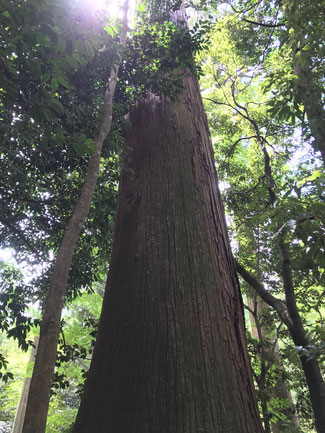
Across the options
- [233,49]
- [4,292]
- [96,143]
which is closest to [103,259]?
[4,292]

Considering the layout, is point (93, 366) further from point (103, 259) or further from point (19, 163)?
point (103, 259)

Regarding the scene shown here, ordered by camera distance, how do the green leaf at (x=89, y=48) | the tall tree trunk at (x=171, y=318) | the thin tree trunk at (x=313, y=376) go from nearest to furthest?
the tall tree trunk at (x=171, y=318)
the green leaf at (x=89, y=48)
the thin tree trunk at (x=313, y=376)

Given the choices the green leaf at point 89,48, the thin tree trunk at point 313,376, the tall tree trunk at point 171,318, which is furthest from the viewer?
the thin tree trunk at point 313,376

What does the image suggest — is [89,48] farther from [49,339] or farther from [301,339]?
[301,339]

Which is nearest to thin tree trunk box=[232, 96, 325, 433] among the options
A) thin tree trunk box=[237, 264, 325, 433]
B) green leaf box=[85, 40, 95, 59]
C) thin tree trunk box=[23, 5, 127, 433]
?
thin tree trunk box=[237, 264, 325, 433]

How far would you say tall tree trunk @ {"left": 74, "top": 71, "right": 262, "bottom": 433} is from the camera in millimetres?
1304

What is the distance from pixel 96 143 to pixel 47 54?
2.40ft

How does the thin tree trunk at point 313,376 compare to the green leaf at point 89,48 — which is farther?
the thin tree trunk at point 313,376

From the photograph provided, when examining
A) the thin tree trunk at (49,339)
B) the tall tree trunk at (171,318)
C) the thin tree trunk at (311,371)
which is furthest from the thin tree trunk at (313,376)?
the thin tree trunk at (49,339)

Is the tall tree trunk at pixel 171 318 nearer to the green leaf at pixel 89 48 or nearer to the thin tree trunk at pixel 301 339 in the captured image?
the thin tree trunk at pixel 301 339

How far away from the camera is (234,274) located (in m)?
2.11

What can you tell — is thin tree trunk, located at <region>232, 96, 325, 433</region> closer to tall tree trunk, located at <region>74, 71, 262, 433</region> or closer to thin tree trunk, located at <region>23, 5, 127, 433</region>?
tall tree trunk, located at <region>74, 71, 262, 433</region>

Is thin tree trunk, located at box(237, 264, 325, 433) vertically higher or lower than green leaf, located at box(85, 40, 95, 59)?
lower

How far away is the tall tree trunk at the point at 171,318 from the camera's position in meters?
1.30
